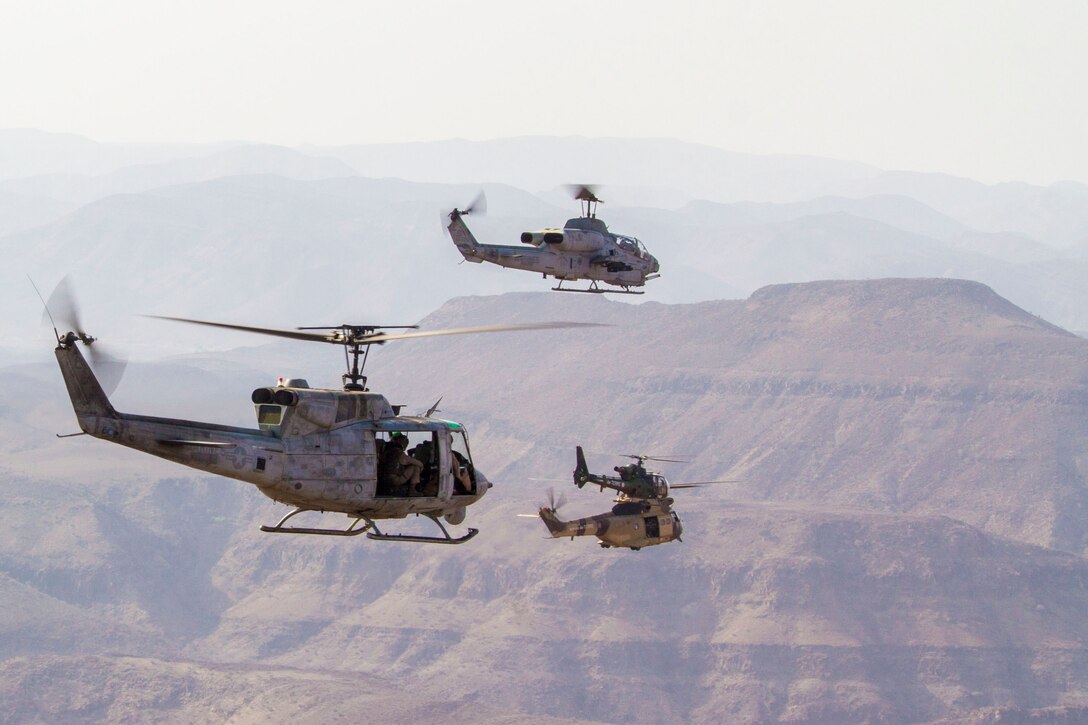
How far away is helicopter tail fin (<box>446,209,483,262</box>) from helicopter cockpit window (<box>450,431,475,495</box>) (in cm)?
1995

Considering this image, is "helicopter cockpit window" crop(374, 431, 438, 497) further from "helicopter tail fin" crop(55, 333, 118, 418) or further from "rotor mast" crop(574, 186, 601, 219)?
"rotor mast" crop(574, 186, 601, 219)

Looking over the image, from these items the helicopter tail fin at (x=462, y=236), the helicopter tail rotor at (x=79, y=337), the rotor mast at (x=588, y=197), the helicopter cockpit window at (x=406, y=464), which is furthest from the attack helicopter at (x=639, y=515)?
the helicopter tail rotor at (x=79, y=337)

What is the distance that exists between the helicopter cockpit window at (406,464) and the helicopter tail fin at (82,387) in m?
5.88

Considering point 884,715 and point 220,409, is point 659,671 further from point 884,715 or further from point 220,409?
point 220,409

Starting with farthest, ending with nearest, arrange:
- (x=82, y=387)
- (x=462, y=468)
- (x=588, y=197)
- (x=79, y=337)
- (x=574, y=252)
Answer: (x=574, y=252) → (x=588, y=197) → (x=462, y=468) → (x=82, y=387) → (x=79, y=337)

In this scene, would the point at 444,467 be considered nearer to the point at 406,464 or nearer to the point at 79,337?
the point at 406,464

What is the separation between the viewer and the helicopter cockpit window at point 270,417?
1492 inches

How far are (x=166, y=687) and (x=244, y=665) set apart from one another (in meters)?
13.3

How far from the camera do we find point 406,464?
1553 inches

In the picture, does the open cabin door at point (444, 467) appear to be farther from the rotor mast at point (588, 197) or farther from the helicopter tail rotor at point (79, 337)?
the rotor mast at point (588, 197)

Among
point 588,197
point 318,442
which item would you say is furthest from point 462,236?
point 318,442

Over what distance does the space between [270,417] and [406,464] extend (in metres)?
3.26

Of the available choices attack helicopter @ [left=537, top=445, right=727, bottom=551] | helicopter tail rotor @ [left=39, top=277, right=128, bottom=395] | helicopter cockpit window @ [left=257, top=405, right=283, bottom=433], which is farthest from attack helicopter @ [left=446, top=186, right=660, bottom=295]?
helicopter tail rotor @ [left=39, top=277, right=128, bottom=395]

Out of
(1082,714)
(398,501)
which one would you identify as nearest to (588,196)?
(398,501)
